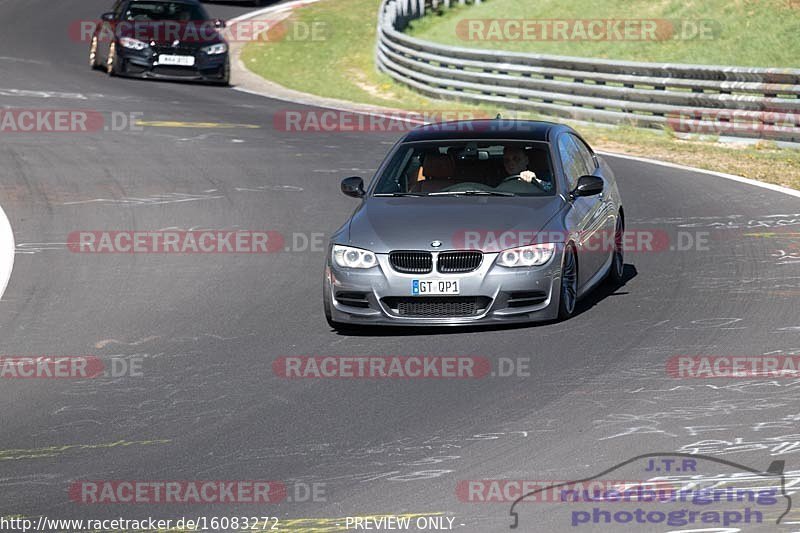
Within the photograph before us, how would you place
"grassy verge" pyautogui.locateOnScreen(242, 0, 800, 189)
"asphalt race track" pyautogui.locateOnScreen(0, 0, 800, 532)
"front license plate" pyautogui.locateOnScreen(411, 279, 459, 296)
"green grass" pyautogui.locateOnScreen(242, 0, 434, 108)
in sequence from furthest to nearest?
"green grass" pyautogui.locateOnScreen(242, 0, 434, 108) → "grassy verge" pyautogui.locateOnScreen(242, 0, 800, 189) → "front license plate" pyautogui.locateOnScreen(411, 279, 459, 296) → "asphalt race track" pyautogui.locateOnScreen(0, 0, 800, 532)

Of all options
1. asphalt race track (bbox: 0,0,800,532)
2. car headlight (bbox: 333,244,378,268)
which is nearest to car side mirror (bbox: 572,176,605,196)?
asphalt race track (bbox: 0,0,800,532)

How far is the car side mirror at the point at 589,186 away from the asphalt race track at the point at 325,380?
892mm

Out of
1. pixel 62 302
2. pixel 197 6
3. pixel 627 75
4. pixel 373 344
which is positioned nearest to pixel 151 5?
pixel 197 6

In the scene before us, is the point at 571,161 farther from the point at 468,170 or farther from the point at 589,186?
the point at 468,170

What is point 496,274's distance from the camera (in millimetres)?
10375

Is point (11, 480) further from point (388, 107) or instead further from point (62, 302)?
point (388, 107)

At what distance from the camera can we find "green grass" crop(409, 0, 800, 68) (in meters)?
32.7

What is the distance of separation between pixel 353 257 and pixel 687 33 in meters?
26.0

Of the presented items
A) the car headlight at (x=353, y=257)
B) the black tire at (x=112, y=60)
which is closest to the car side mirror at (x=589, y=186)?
the car headlight at (x=353, y=257)

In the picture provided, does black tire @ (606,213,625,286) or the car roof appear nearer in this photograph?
the car roof

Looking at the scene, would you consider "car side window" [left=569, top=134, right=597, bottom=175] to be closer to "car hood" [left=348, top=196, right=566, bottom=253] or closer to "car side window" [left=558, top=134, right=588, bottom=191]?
"car side window" [left=558, top=134, right=588, bottom=191]

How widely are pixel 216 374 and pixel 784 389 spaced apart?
3.60m

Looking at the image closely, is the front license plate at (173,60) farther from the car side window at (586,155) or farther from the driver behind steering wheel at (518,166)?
the driver behind steering wheel at (518,166)

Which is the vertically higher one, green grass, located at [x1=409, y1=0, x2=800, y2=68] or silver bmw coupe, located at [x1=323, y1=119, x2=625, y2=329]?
silver bmw coupe, located at [x1=323, y1=119, x2=625, y2=329]
